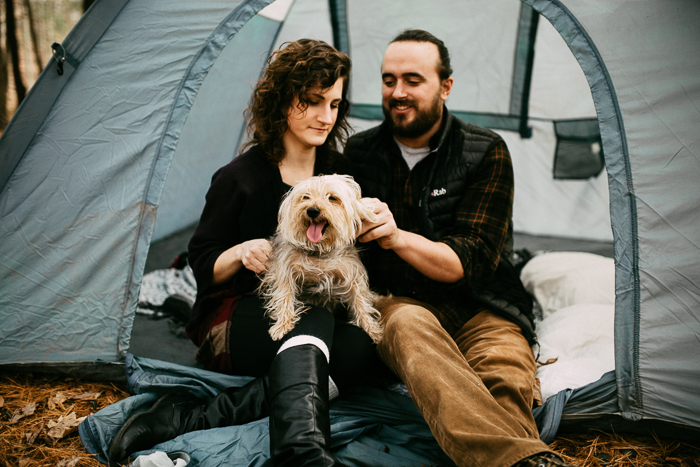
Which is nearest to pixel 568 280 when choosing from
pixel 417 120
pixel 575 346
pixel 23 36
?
pixel 575 346

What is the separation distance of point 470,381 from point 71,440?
5.13 ft

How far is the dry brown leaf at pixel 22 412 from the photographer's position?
1.97 meters

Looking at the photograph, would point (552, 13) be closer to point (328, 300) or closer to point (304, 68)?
point (304, 68)

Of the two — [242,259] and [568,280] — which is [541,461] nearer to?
[242,259]

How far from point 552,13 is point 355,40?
84.2 inches

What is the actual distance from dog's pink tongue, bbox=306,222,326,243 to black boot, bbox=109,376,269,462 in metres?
0.61

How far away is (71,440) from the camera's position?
1.88 meters

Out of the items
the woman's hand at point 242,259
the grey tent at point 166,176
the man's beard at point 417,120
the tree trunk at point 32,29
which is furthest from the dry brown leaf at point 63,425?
the tree trunk at point 32,29

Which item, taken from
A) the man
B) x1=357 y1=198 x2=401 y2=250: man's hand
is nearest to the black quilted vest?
the man

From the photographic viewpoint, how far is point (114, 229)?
7.06 ft

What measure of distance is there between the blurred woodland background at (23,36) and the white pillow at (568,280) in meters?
4.65

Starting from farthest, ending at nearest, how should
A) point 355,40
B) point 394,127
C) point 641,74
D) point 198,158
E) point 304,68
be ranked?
point 355,40, point 198,158, point 394,127, point 304,68, point 641,74

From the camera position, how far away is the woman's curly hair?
202cm

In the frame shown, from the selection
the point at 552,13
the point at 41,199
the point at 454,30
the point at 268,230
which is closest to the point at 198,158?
the point at 41,199
